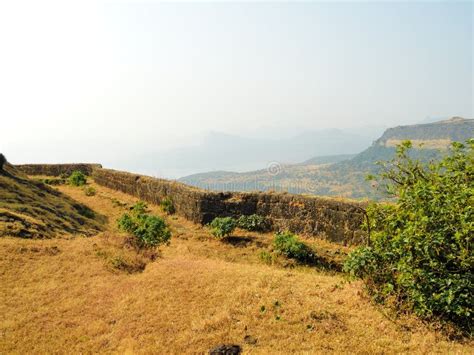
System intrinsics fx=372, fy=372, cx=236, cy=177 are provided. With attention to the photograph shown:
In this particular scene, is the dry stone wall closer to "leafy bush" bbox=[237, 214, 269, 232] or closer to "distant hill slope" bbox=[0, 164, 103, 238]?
"leafy bush" bbox=[237, 214, 269, 232]

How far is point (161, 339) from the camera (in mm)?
7801

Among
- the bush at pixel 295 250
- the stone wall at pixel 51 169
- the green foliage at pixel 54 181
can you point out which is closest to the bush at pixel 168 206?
the bush at pixel 295 250

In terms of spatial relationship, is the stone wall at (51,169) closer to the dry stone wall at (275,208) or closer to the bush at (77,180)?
the bush at (77,180)

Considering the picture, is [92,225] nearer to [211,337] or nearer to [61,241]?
[61,241]

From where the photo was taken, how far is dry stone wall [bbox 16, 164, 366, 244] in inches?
602

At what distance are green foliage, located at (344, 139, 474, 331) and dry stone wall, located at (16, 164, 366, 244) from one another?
3.79 metres

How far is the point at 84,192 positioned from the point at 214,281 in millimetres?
21794

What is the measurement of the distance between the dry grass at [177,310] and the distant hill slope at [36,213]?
1.47m

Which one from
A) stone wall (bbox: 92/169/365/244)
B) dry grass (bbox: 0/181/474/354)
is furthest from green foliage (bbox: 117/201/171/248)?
stone wall (bbox: 92/169/365/244)

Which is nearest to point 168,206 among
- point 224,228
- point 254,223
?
point 224,228

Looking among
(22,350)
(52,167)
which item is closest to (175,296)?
(22,350)

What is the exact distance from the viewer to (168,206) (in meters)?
21.7

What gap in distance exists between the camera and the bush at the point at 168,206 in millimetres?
21578

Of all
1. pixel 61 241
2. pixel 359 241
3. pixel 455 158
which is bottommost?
pixel 359 241
